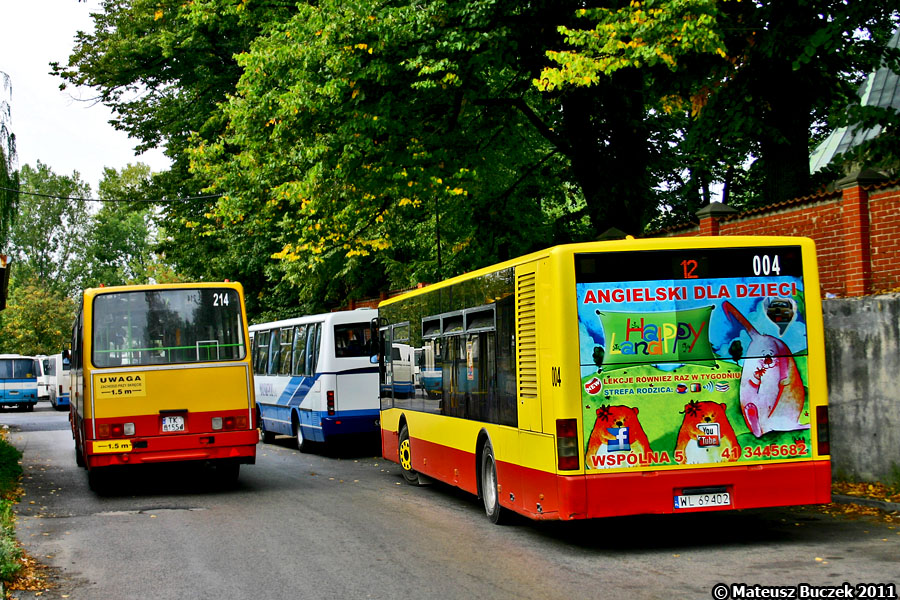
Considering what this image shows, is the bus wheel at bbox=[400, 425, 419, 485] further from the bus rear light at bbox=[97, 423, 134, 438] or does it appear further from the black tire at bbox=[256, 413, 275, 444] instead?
the black tire at bbox=[256, 413, 275, 444]

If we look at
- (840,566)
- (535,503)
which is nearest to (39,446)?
(535,503)

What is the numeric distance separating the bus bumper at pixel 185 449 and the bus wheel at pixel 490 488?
4084 millimetres

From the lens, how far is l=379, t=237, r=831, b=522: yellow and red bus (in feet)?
30.5

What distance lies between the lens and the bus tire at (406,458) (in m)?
15.5

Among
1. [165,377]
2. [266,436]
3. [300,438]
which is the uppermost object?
[165,377]

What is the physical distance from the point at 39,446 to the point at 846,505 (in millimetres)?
20245

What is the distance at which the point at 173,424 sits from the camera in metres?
14.5

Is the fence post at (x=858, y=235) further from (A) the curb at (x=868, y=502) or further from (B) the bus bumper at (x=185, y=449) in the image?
(B) the bus bumper at (x=185, y=449)

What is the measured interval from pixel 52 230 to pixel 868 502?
93509mm

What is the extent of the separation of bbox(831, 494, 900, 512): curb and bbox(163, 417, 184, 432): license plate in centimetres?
841

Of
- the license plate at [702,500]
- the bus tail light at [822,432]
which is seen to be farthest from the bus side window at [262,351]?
the bus tail light at [822,432]

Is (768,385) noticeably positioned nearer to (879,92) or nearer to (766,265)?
(766,265)

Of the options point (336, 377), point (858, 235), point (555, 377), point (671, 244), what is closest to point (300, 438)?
point (336, 377)

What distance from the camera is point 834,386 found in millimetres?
12773
